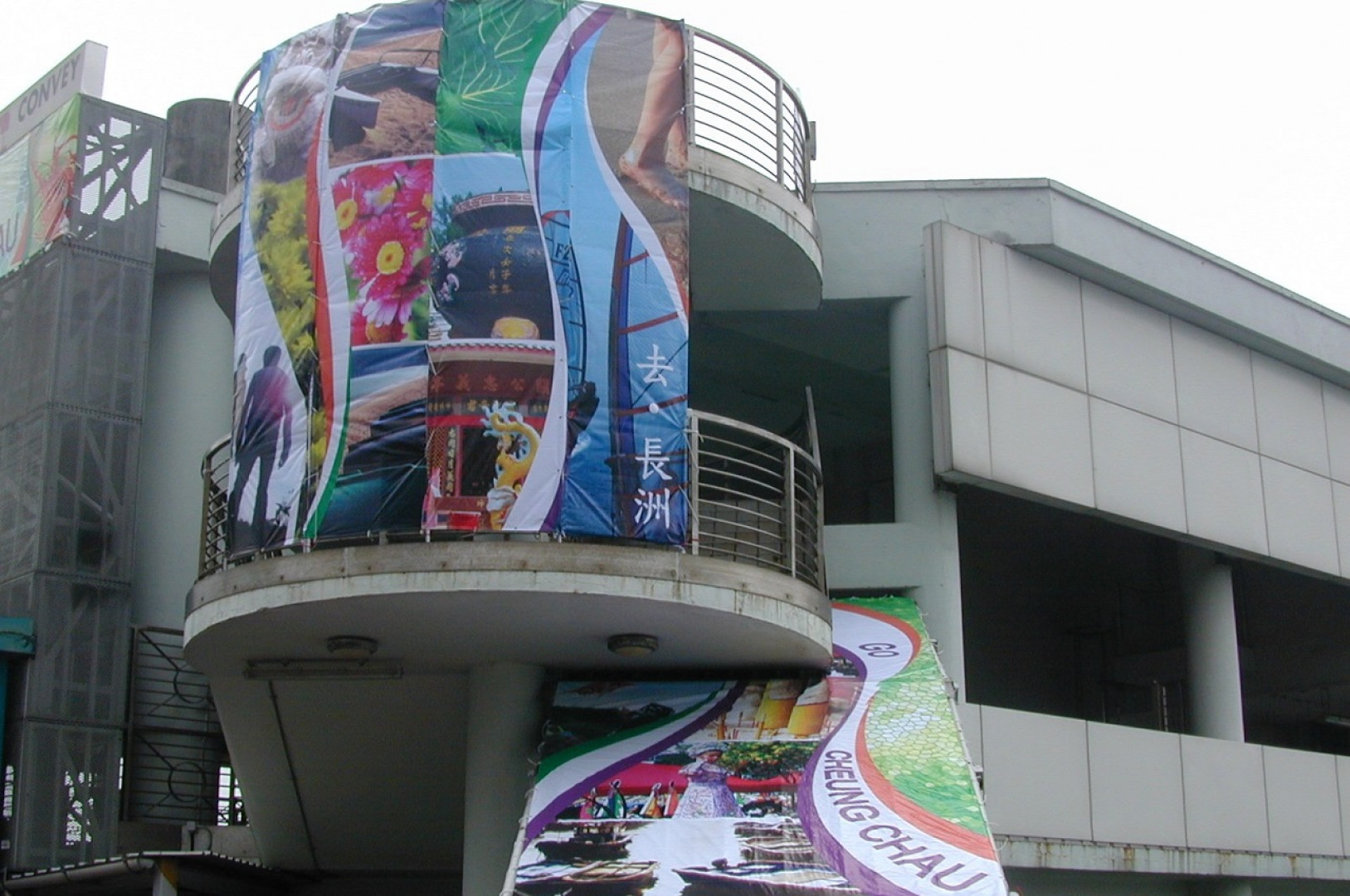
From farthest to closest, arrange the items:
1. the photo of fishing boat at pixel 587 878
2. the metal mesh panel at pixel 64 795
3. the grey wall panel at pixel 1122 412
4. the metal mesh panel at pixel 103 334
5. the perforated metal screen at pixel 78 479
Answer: the metal mesh panel at pixel 103 334 → the perforated metal screen at pixel 78 479 → the metal mesh panel at pixel 64 795 → the grey wall panel at pixel 1122 412 → the photo of fishing boat at pixel 587 878

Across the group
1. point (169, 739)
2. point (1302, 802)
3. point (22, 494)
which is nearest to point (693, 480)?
point (169, 739)

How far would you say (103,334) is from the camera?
797 inches

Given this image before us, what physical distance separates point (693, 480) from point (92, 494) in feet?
28.7

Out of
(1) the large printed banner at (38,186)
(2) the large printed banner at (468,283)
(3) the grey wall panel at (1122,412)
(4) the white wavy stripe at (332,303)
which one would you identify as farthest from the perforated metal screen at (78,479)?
(3) the grey wall panel at (1122,412)

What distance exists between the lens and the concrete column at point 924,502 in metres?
18.0

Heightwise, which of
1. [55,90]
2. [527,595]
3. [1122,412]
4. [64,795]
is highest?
[55,90]

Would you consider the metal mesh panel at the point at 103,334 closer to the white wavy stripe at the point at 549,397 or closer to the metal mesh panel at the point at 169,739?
the metal mesh panel at the point at 169,739

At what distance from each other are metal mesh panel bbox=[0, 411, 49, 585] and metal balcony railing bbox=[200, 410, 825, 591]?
93.3 inches

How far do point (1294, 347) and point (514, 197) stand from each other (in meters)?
12.5

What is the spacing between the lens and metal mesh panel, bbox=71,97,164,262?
20.5 metres

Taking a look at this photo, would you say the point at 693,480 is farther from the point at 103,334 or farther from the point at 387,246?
the point at 103,334

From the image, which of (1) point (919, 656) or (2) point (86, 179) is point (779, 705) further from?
(2) point (86, 179)

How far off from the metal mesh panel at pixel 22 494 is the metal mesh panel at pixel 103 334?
633 mm

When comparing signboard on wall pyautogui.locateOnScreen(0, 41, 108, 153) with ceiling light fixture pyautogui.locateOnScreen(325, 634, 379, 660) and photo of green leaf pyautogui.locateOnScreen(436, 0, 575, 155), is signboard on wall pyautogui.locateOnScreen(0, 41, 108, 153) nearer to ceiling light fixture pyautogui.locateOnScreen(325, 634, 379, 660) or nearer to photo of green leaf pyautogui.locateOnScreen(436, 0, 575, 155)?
photo of green leaf pyautogui.locateOnScreen(436, 0, 575, 155)
